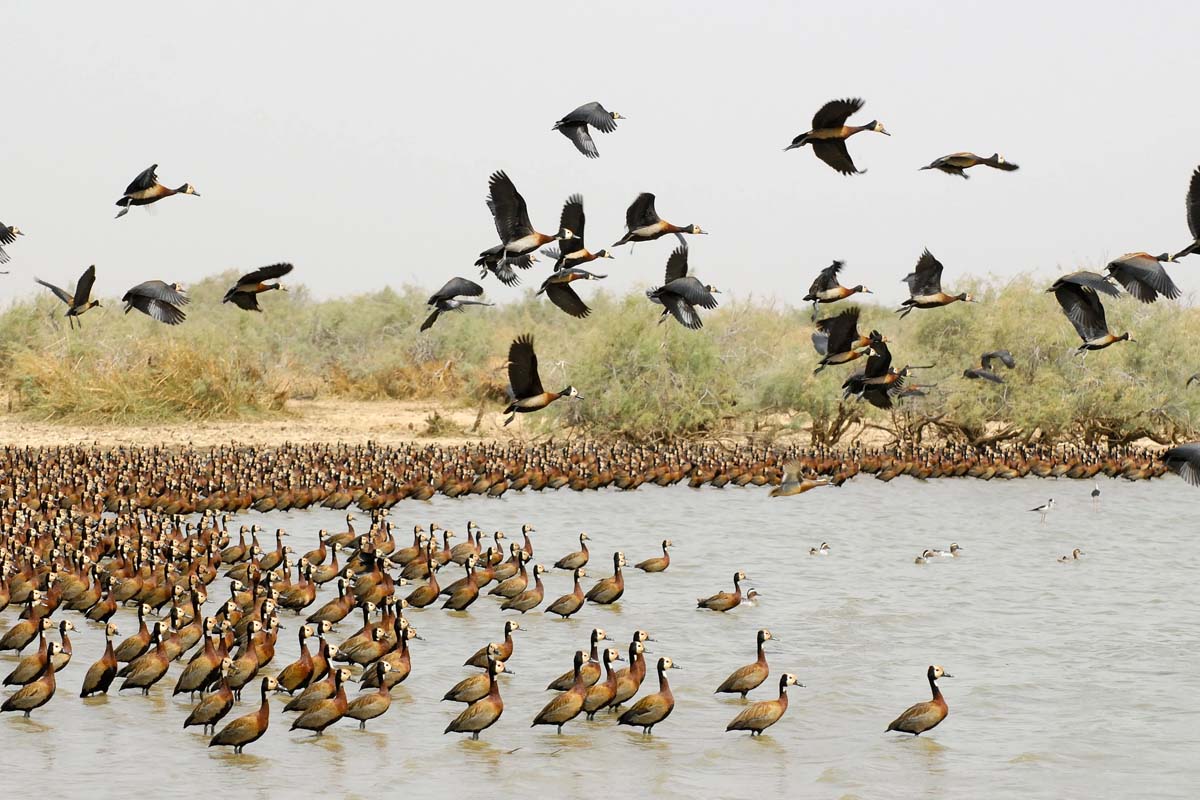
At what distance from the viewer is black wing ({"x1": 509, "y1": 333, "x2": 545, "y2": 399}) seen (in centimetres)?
1405

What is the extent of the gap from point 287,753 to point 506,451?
2125 centimetres

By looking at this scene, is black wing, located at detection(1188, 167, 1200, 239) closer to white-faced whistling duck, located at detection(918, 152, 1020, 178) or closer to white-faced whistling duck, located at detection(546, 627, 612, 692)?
white-faced whistling duck, located at detection(918, 152, 1020, 178)

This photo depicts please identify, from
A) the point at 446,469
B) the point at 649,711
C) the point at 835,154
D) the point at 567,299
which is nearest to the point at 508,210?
the point at 567,299

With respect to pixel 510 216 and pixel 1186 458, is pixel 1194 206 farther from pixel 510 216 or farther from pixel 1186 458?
pixel 510 216

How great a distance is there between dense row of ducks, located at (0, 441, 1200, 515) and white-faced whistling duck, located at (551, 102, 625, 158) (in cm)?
907

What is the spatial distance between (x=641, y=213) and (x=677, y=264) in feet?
8.53

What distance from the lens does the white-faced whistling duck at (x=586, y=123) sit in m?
13.2

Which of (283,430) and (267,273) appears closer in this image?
(267,273)

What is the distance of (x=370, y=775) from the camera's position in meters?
10.8

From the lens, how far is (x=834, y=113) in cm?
1213

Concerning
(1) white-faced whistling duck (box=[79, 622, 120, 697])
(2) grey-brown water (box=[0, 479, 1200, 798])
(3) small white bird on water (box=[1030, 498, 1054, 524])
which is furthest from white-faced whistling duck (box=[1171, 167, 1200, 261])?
(3) small white bird on water (box=[1030, 498, 1054, 524])

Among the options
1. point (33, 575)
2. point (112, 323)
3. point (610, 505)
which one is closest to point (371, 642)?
point (33, 575)

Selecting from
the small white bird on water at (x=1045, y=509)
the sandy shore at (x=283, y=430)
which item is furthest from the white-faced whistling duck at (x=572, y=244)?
the sandy shore at (x=283, y=430)

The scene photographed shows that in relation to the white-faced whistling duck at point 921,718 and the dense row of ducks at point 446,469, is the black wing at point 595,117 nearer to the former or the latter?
the white-faced whistling duck at point 921,718
